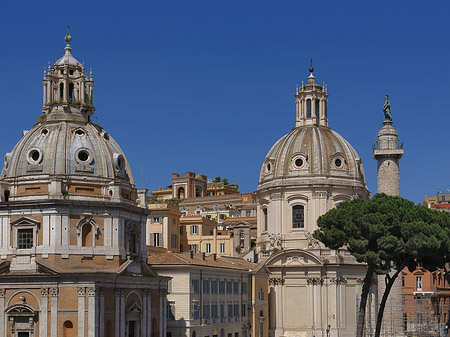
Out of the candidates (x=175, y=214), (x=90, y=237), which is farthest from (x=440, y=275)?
(x=90, y=237)

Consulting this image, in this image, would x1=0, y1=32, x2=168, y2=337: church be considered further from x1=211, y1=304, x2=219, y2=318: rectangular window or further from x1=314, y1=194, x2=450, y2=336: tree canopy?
x1=314, y1=194, x2=450, y2=336: tree canopy

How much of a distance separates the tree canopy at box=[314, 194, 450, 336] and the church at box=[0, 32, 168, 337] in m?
14.2

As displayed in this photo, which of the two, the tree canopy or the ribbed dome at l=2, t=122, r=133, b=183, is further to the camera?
Answer: the tree canopy

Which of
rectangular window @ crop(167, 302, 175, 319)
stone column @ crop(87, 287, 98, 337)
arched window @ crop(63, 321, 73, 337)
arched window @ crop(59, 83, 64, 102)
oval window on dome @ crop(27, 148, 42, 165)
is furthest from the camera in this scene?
rectangular window @ crop(167, 302, 175, 319)

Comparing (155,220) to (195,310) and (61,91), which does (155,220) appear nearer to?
(195,310)

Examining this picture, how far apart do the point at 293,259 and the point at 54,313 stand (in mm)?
36518

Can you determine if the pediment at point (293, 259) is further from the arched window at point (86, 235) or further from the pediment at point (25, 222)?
the pediment at point (25, 222)

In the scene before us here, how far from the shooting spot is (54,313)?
5962cm

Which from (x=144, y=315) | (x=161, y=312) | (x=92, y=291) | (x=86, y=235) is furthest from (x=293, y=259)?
(x=92, y=291)

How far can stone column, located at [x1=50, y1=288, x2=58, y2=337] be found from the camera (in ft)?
195

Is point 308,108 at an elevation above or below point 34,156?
above

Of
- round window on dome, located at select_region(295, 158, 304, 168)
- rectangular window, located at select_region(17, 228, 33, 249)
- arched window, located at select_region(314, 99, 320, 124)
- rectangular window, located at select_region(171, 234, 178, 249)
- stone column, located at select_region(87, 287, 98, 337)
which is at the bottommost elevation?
stone column, located at select_region(87, 287, 98, 337)

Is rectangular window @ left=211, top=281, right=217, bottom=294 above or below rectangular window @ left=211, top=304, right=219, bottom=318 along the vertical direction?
above

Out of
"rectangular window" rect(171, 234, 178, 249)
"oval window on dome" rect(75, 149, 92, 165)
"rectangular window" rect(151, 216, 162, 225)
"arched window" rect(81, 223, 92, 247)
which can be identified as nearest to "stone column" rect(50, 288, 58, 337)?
"arched window" rect(81, 223, 92, 247)
